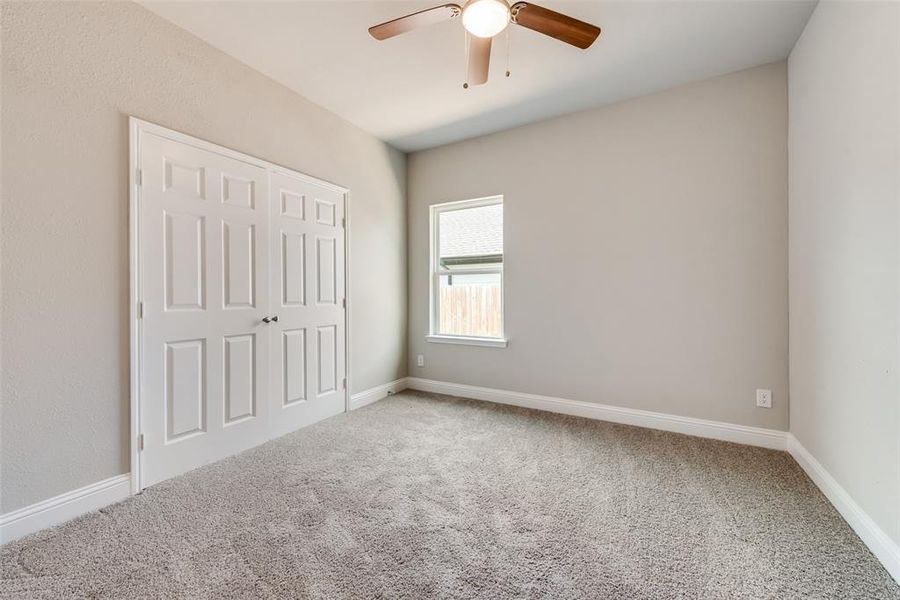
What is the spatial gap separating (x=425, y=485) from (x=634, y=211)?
2.58 metres

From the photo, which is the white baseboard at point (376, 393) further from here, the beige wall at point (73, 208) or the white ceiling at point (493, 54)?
the white ceiling at point (493, 54)

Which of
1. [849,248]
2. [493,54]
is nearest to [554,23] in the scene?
[493,54]

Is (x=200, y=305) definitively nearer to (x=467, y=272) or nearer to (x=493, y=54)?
(x=467, y=272)

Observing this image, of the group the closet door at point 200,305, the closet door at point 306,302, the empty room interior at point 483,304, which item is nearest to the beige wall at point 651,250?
the empty room interior at point 483,304

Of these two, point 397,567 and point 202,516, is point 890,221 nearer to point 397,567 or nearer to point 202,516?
point 397,567

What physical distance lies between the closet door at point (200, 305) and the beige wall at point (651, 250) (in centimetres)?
202

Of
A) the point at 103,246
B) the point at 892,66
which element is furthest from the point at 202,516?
the point at 892,66

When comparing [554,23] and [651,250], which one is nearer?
[554,23]

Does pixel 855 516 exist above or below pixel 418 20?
below

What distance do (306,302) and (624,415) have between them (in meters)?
2.81

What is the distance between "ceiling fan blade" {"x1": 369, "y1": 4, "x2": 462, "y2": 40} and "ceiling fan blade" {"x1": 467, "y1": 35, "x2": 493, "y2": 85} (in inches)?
6.9

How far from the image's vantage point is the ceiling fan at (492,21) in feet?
5.25

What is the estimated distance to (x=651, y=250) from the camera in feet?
9.59

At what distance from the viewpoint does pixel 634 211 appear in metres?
2.98
